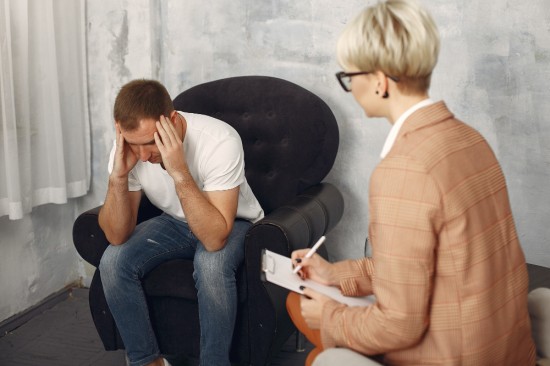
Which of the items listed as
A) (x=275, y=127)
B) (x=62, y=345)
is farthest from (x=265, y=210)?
(x=62, y=345)

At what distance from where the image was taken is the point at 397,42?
1192 millimetres

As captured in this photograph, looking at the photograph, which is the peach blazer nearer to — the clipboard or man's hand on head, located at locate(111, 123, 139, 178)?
the clipboard

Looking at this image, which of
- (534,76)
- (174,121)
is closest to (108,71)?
(174,121)

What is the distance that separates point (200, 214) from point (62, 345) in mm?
1101

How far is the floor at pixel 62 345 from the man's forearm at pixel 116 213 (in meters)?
0.64

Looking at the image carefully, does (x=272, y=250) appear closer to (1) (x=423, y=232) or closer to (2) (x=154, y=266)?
(2) (x=154, y=266)

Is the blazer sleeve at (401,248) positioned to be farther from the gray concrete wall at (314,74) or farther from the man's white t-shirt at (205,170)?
the gray concrete wall at (314,74)

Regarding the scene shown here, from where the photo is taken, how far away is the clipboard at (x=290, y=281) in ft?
4.52

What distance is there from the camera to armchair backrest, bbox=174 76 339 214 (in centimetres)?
254

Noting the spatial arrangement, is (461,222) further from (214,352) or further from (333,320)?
(214,352)

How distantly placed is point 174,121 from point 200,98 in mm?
528

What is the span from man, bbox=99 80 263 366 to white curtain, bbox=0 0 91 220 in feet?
2.18

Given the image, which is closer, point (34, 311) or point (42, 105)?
point (42, 105)

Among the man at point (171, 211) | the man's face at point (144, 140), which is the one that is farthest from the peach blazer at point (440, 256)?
the man's face at point (144, 140)
